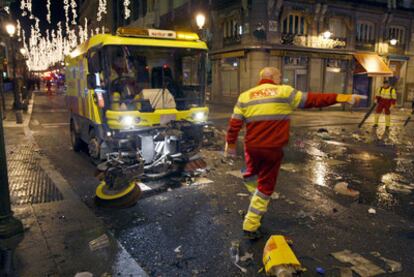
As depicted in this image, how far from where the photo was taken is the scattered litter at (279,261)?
333 cm

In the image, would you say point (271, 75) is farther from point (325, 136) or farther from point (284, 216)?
point (325, 136)

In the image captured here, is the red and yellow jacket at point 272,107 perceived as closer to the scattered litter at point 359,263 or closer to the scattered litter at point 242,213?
the scattered litter at point 242,213

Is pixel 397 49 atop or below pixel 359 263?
atop

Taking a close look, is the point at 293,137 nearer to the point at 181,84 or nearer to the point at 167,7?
the point at 181,84

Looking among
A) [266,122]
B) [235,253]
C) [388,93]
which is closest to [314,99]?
[266,122]

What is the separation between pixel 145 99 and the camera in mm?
6887

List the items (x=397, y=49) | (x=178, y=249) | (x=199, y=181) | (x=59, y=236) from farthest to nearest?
1. (x=397, y=49)
2. (x=199, y=181)
3. (x=59, y=236)
4. (x=178, y=249)

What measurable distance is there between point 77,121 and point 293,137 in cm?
741

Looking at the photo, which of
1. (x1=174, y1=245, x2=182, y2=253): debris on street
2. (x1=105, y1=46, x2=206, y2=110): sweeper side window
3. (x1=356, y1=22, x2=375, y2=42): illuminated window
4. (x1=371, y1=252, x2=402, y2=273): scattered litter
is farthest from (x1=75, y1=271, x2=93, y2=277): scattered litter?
(x1=356, y1=22, x2=375, y2=42): illuminated window

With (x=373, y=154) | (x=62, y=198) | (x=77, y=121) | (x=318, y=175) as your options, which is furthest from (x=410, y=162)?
(x=77, y=121)

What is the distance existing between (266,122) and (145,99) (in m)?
3.49

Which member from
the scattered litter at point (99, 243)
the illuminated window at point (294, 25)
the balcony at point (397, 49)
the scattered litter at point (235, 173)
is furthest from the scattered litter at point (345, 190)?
the balcony at point (397, 49)

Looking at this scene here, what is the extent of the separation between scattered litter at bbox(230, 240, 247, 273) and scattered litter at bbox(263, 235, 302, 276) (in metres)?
0.27

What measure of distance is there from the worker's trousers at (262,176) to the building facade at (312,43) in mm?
19044
